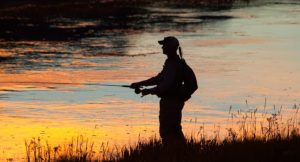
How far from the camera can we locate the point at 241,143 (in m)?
9.92

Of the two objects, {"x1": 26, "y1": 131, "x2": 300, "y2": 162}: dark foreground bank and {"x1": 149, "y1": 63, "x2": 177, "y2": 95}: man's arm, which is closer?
{"x1": 26, "y1": 131, "x2": 300, "y2": 162}: dark foreground bank

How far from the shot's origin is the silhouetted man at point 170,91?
9320 mm

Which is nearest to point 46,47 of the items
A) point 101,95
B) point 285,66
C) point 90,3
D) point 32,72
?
point 32,72

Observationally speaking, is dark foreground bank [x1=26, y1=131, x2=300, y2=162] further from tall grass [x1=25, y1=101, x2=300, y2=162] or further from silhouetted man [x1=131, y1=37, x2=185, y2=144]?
silhouetted man [x1=131, y1=37, x2=185, y2=144]

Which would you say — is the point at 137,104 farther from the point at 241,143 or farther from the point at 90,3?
the point at 90,3

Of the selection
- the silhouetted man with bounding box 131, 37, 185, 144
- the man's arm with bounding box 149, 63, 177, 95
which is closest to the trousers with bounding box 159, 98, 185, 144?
the silhouetted man with bounding box 131, 37, 185, 144

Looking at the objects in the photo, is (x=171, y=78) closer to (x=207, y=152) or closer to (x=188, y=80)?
(x=188, y=80)

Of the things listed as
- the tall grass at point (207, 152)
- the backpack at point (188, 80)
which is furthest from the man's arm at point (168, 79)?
the tall grass at point (207, 152)

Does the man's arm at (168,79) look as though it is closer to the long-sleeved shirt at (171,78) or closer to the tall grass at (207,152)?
the long-sleeved shirt at (171,78)

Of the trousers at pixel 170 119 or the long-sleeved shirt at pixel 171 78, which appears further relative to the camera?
the trousers at pixel 170 119

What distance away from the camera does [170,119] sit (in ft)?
31.6

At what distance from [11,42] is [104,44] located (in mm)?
3864

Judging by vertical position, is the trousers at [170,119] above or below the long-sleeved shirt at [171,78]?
below

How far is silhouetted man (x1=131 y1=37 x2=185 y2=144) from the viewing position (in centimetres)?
932
